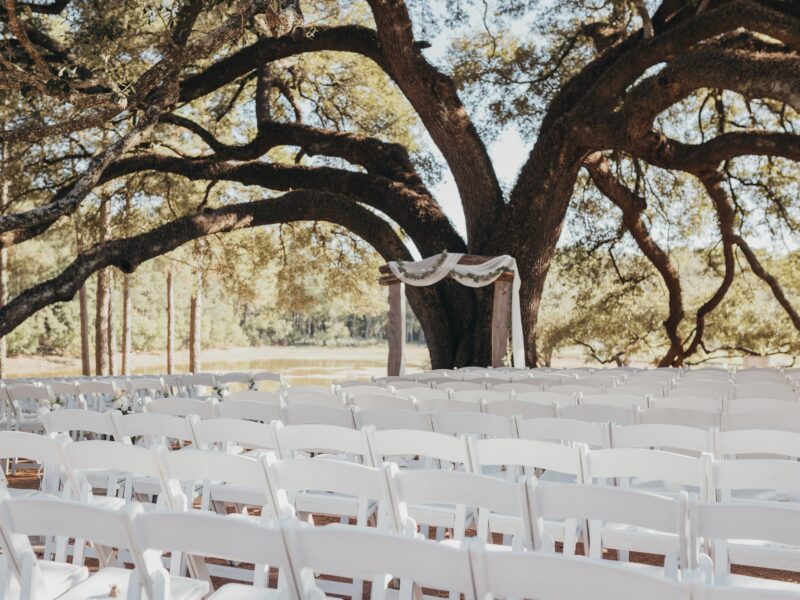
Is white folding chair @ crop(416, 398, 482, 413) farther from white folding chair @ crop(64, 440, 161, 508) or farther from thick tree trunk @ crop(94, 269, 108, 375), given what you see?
thick tree trunk @ crop(94, 269, 108, 375)

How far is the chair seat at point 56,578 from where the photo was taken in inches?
109

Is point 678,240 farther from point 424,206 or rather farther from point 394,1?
point 394,1

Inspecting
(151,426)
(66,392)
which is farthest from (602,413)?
(66,392)

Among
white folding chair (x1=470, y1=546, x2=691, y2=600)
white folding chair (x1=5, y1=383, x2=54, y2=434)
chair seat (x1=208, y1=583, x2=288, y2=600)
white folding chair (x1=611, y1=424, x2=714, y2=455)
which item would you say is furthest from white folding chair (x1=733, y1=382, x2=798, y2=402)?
white folding chair (x1=5, y1=383, x2=54, y2=434)

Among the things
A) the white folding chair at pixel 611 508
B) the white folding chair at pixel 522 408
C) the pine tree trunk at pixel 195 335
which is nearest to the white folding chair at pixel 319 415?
the white folding chair at pixel 522 408

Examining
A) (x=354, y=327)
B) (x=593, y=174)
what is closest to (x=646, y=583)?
(x=593, y=174)

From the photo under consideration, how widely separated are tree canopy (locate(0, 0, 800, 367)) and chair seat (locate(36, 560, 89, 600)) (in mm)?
4634

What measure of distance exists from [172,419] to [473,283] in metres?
8.26

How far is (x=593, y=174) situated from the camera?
15.3 meters

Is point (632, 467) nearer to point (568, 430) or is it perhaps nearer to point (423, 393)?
point (568, 430)

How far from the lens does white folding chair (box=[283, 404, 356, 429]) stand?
16.3 ft

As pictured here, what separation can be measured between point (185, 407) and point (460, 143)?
9262 millimetres

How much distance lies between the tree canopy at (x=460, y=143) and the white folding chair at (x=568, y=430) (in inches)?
178

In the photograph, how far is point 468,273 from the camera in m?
12.2
